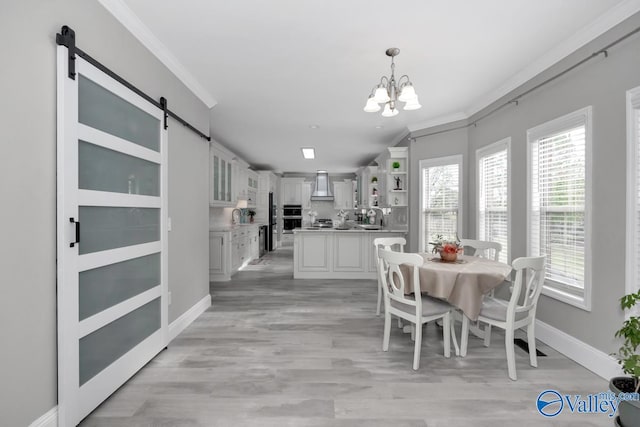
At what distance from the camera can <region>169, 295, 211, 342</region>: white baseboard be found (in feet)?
9.80

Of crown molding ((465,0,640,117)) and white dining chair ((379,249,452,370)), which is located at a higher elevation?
crown molding ((465,0,640,117))

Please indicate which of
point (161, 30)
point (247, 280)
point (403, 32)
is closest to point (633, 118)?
point (403, 32)

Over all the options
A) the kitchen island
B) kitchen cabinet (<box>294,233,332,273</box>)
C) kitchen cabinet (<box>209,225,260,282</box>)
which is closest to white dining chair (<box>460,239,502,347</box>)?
the kitchen island

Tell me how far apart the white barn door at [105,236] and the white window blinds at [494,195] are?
3686 millimetres

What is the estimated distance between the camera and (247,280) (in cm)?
555

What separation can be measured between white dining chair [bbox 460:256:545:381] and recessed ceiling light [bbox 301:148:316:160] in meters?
5.29

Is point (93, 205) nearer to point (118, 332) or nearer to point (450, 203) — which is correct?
point (118, 332)

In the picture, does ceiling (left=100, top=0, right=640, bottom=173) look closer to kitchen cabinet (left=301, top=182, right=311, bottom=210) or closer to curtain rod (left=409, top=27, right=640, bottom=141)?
curtain rod (left=409, top=27, right=640, bottom=141)

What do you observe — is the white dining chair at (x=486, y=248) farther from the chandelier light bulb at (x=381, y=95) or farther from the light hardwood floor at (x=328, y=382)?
the chandelier light bulb at (x=381, y=95)

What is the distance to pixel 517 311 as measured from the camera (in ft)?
7.64

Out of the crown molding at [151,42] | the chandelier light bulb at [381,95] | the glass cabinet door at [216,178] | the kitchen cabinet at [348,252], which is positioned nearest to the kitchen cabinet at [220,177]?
the glass cabinet door at [216,178]

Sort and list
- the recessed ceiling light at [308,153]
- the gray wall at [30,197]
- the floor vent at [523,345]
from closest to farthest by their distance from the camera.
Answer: the gray wall at [30,197], the floor vent at [523,345], the recessed ceiling light at [308,153]

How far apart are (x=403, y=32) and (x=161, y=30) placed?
6.26 ft

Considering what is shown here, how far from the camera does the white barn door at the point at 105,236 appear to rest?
1.65m
